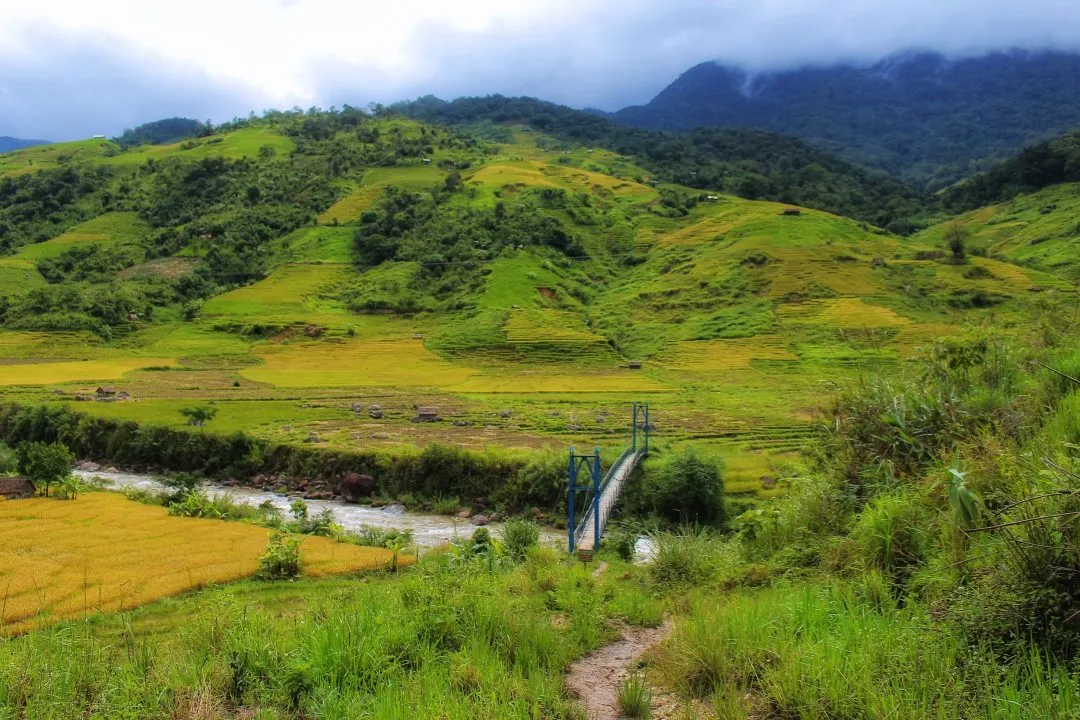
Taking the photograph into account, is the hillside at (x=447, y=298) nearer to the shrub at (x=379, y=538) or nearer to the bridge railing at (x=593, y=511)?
the bridge railing at (x=593, y=511)

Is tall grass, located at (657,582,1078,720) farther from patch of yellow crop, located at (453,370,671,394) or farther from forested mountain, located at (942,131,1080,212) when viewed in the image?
forested mountain, located at (942,131,1080,212)

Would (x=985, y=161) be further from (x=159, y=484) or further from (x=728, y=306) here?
(x=159, y=484)

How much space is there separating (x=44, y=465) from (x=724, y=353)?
47.7 m

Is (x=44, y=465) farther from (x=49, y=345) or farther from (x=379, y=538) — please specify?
(x=49, y=345)

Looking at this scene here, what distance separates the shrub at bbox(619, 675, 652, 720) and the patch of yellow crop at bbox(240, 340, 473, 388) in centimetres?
3997

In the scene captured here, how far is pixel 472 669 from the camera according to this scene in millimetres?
6012

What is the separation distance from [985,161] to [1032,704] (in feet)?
724

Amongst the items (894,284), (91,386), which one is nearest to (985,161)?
(894,284)

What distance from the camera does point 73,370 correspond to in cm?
4722

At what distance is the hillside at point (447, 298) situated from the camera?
117 feet

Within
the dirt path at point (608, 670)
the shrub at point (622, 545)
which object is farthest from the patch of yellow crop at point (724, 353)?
the dirt path at point (608, 670)

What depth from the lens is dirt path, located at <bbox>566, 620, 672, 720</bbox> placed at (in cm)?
590

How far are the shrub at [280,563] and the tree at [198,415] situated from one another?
18965mm

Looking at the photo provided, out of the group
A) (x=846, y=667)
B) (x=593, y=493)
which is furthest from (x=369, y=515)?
(x=846, y=667)
